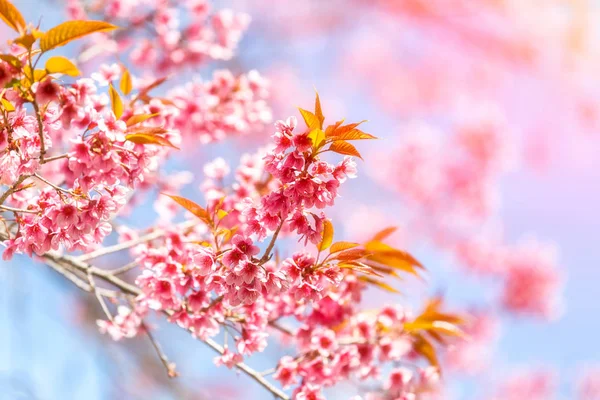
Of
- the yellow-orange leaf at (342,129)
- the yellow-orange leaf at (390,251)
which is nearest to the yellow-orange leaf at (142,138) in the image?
the yellow-orange leaf at (342,129)

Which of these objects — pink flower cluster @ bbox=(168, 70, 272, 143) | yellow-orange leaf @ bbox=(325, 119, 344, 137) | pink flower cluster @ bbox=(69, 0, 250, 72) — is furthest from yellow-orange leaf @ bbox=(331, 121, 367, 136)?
pink flower cluster @ bbox=(69, 0, 250, 72)

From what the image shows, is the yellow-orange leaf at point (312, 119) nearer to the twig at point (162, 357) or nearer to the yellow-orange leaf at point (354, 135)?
the yellow-orange leaf at point (354, 135)

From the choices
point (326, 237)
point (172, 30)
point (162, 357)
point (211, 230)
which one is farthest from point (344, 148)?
point (172, 30)

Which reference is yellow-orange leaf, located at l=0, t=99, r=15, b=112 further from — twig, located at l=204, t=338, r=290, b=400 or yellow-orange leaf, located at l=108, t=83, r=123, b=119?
twig, located at l=204, t=338, r=290, b=400

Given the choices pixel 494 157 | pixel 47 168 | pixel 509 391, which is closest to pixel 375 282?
pixel 47 168

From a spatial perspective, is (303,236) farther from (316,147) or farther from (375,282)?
(375,282)

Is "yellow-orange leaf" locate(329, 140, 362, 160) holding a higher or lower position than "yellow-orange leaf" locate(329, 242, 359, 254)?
higher
